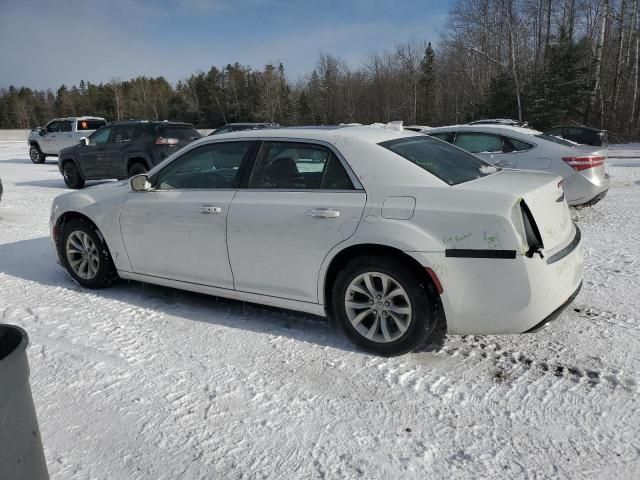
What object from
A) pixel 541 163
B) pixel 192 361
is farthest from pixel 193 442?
pixel 541 163

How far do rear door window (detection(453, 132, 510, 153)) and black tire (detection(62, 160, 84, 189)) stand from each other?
9985mm

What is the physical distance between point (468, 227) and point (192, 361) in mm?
2087

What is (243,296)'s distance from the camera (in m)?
4.08

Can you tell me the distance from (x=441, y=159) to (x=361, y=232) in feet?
3.26

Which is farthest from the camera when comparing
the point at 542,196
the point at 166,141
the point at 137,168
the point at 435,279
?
the point at 137,168

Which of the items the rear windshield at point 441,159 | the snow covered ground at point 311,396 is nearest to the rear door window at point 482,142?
the snow covered ground at point 311,396

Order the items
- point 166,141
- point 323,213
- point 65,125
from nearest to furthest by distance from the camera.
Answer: point 323,213 → point 166,141 → point 65,125

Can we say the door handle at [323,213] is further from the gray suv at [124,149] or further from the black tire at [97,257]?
the gray suv at [124,149]

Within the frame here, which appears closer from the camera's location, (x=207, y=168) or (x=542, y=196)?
(x=542, y=196)

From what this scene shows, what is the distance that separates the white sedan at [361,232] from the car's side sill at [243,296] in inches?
0.5

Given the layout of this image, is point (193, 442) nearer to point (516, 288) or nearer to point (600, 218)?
point (516, 288)

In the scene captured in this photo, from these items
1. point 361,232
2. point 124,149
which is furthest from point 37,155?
point 361,232

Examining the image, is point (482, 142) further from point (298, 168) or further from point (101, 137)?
point (101, 137)

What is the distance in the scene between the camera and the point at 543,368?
3301 mm
